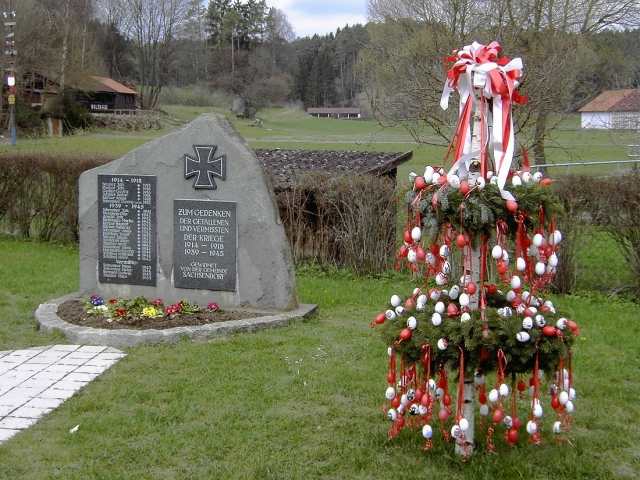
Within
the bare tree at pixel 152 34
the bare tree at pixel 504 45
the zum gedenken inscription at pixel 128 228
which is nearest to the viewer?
the zum gedenken inscription at pixel 128 228

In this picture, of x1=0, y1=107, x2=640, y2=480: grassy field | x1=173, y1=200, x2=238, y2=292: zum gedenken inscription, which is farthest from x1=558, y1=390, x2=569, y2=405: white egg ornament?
x1=173, y1=200, x2=238, y2=292: zum gedenken inscription

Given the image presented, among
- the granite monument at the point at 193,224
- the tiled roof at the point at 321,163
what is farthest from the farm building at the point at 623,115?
the granite monument at the point at 193,224

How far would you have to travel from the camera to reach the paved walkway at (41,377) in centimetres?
550

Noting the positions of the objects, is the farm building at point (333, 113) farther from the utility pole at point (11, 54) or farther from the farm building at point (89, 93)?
the utility pole at point (11, 54)

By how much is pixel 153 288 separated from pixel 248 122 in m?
56.8

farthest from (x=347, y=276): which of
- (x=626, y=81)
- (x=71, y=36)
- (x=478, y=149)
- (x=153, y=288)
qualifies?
(x=71, y=36)

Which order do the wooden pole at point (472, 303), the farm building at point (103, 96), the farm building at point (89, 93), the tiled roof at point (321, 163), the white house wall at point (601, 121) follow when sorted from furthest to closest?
the farm building at point (103, 96) < the farm building at point (89, 93) < the white house wall at point (601, 121) < the tiled roof at point (321, 163) < the wooden pole at point (472, 303)

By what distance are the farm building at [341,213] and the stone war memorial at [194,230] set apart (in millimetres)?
2778

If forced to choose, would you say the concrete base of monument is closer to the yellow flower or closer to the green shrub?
the yellow flower

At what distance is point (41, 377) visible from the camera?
6309 mm

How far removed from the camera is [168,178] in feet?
27.0

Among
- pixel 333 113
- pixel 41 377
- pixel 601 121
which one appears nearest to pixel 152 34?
pixel 333 113

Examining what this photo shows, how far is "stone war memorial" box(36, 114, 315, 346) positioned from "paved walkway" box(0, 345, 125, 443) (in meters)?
0.76

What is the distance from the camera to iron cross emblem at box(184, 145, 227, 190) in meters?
8.02
